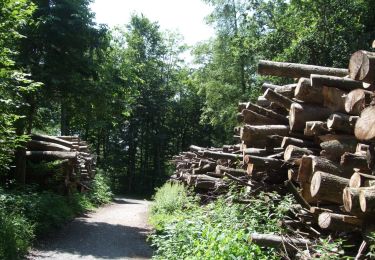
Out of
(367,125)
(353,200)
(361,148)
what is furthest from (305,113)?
(353,200)

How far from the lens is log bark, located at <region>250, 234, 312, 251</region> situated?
18.1 feet

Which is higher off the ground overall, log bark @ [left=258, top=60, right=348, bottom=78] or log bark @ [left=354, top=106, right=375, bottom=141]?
log bark @ [left=258, top=60, right=348, bottom=78]

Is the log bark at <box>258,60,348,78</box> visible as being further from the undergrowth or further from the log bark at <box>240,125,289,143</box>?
the undergrowth

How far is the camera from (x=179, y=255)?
6.78 m

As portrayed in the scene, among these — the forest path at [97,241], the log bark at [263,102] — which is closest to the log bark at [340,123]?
the log bark at [263,102]

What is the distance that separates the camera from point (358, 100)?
515 cm

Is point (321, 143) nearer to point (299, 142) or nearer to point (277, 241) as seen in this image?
point (299, 142)

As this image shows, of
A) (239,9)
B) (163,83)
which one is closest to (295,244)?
(239,9)

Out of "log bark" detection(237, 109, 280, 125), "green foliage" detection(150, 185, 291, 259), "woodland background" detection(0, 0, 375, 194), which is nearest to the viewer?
"green foliage" detection(150, 185, 291, 259)

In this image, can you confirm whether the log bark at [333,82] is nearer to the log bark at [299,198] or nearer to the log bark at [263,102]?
the log bark at [299,198]

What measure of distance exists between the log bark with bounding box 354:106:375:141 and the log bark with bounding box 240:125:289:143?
7.94 feet

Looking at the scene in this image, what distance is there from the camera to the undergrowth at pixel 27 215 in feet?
29.2

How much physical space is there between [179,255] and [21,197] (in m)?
7.43

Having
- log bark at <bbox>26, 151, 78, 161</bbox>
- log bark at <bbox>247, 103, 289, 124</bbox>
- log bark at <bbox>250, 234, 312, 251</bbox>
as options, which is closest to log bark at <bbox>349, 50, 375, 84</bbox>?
log bark at <bbox>250, 234, 312, 251</bbox>
